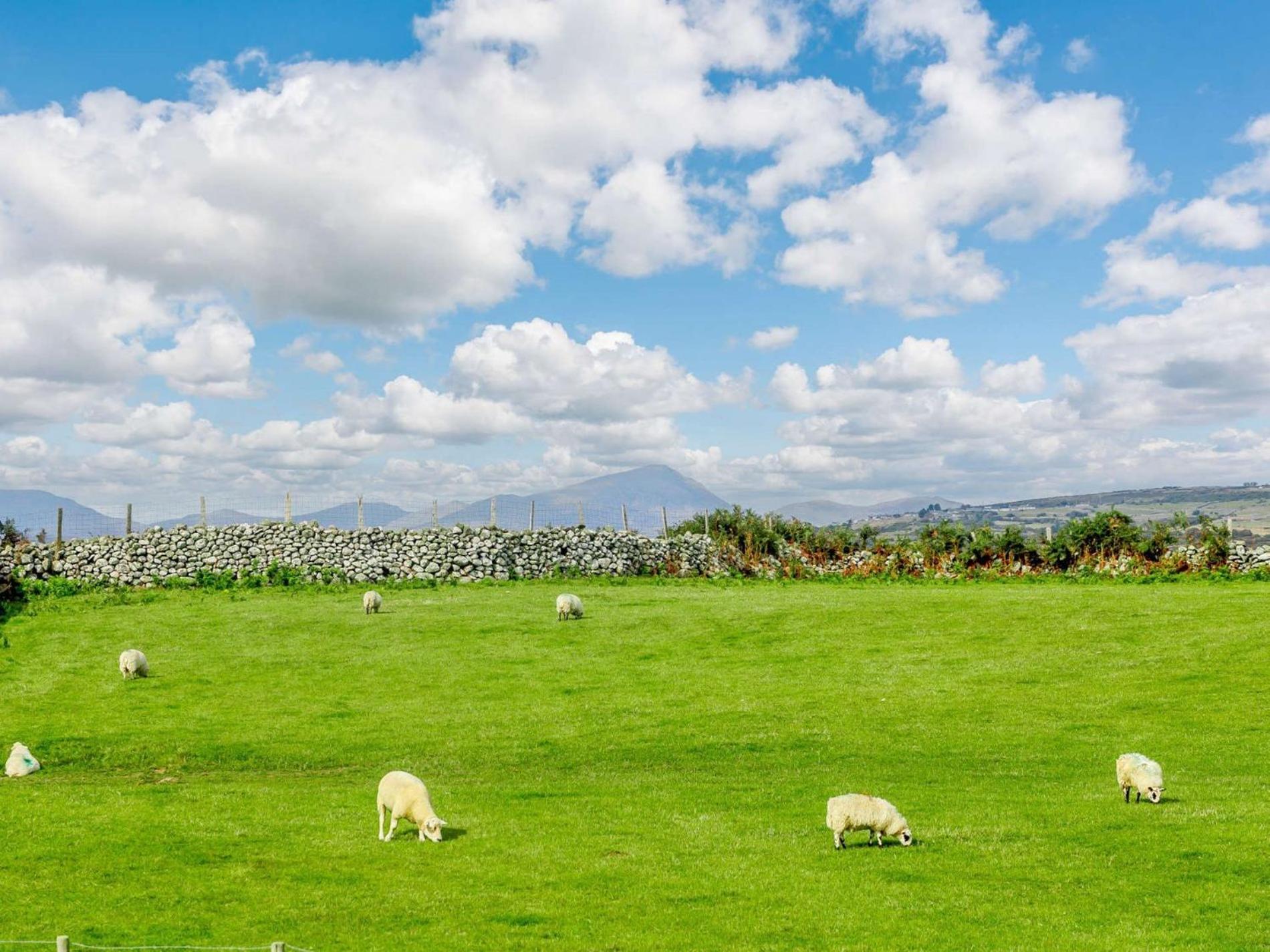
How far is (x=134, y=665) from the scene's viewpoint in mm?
31359

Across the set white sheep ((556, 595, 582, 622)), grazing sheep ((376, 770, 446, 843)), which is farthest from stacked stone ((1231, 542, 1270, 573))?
grazing sheep ((376, 770, 446, 843))

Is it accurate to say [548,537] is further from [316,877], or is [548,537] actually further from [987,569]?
[316,877]

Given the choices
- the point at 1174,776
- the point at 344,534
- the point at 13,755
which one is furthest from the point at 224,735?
the point at 344,534

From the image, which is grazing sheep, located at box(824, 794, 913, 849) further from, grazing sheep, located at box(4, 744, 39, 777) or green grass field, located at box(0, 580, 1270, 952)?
grazing sheep, located at box(4, 744, 39, 777)

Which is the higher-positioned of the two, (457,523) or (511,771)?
(457,523)

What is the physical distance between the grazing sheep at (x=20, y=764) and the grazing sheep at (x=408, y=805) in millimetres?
10950

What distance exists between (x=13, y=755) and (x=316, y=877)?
1271cm

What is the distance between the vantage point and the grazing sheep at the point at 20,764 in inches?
862

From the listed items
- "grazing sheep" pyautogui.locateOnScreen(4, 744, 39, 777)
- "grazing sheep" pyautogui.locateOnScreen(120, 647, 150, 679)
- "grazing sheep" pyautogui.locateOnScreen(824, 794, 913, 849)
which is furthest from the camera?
"grazing sheep" pyautogui.locateOnScreen(120, 647, 150, 679)

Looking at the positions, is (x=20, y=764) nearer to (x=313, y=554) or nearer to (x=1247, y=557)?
(x=313, y=554)

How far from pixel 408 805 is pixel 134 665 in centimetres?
1972

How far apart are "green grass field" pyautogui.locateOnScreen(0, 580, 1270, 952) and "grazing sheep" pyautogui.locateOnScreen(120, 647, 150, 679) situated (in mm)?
991

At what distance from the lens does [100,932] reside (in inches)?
461

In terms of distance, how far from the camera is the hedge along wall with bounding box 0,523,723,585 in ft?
181
